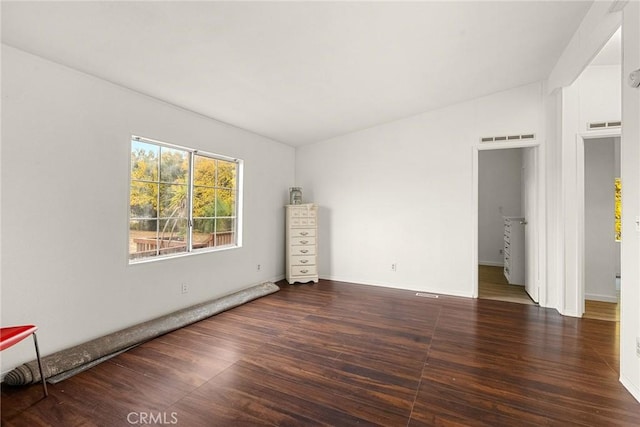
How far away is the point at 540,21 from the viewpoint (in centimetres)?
259

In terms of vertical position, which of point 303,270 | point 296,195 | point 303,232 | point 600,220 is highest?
point 296,195

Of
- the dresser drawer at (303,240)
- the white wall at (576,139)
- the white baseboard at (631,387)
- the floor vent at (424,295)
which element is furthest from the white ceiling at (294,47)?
the white baseboard at (631,387)

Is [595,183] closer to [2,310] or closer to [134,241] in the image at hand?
[134,241]

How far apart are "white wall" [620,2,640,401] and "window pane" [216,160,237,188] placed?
3.96 metres

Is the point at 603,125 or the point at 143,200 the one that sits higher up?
the point at 603,125

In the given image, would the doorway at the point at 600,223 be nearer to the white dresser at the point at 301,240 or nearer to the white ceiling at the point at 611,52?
the white ceiling at the point at 611,52

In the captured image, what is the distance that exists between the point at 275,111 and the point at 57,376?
3230 millimetres

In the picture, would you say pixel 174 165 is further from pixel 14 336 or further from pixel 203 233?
Result: pixel 14 336

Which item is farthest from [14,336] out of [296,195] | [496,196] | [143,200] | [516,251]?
[496,196]

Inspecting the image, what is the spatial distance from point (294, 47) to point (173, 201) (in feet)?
6.89

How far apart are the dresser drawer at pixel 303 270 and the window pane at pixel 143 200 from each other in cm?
239

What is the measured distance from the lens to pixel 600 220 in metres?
3.93

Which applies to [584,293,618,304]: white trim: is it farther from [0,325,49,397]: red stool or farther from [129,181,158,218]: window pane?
[0,325,49,397]: red stool

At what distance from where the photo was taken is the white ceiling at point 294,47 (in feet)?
6.38
